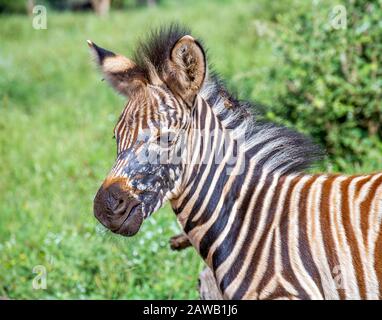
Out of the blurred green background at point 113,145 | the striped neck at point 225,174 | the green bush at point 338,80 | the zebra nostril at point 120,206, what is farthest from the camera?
the green bush at point 338,80

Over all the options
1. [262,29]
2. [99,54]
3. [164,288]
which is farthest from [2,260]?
[262,29]

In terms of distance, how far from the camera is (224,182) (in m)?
3.24

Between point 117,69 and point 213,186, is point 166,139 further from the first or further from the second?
point 117,69

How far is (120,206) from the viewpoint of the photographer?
9.70 ft

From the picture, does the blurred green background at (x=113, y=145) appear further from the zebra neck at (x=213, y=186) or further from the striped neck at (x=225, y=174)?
the zebra neck at (x=213, y=186)

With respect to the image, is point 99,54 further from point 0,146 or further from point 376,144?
point 0,146

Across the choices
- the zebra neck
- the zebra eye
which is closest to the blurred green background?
the zebra neck

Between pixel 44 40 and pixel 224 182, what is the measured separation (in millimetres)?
15272

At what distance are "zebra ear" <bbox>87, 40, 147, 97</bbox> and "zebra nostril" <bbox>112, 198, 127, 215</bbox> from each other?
2.06 feet

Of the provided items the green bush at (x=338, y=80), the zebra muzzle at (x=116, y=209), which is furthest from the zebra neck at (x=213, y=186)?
the green bush at (x=338, y=80)

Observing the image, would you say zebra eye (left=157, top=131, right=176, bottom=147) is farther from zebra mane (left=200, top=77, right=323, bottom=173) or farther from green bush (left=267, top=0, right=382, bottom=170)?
green bush (left=267, top=0, right=382, bottom=170)

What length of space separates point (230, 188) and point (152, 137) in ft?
1.69

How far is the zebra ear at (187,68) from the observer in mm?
3012
